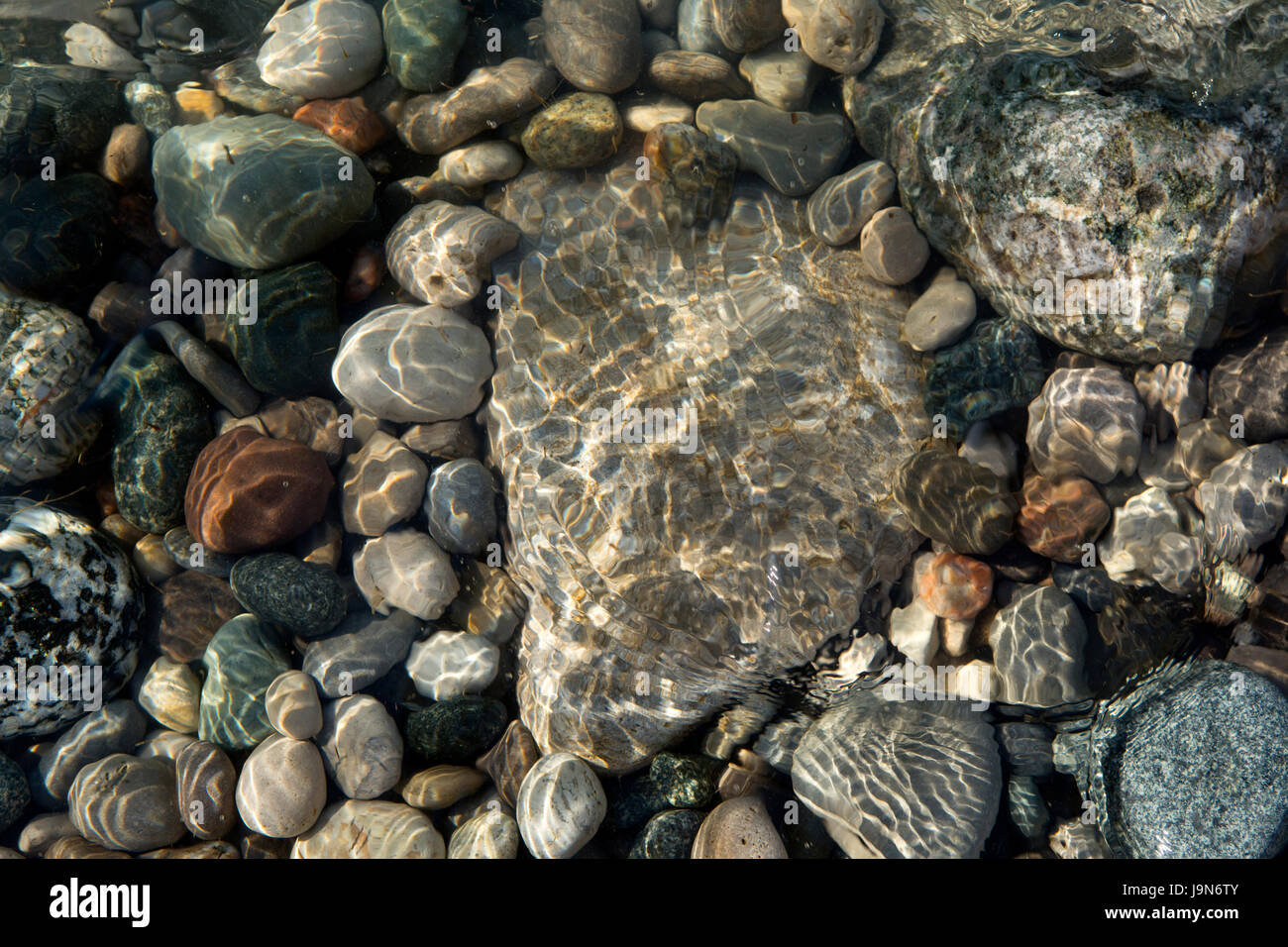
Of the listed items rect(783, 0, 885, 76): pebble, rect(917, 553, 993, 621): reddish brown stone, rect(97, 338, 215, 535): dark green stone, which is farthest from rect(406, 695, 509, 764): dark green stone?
rect(783, 0, 885, 76): pebble

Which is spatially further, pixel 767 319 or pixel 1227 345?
pixel 767 319

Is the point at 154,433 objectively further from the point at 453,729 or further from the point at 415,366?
the point at 453,729

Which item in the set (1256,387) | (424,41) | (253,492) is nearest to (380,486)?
(253,492)

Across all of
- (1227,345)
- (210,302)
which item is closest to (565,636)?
(210,302)

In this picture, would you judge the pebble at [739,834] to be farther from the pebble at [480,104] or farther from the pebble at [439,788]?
the pebble at [480,104]

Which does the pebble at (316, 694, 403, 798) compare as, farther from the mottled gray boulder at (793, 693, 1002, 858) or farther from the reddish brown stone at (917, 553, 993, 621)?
the reddish brown stone at (917, 553, 993, 621)

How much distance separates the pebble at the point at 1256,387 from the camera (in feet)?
12.9

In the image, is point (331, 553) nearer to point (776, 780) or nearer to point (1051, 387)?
point (776, 780)

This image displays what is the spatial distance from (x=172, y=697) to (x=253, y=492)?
143 cm

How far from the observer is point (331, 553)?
4711mm

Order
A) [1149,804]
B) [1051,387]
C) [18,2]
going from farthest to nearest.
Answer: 1. [18,2]
2. [1051,387]
3. [1149,804]

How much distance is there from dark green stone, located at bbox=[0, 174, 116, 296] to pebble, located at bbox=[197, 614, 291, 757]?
2817 mm

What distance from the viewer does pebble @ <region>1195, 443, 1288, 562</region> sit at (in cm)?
385
